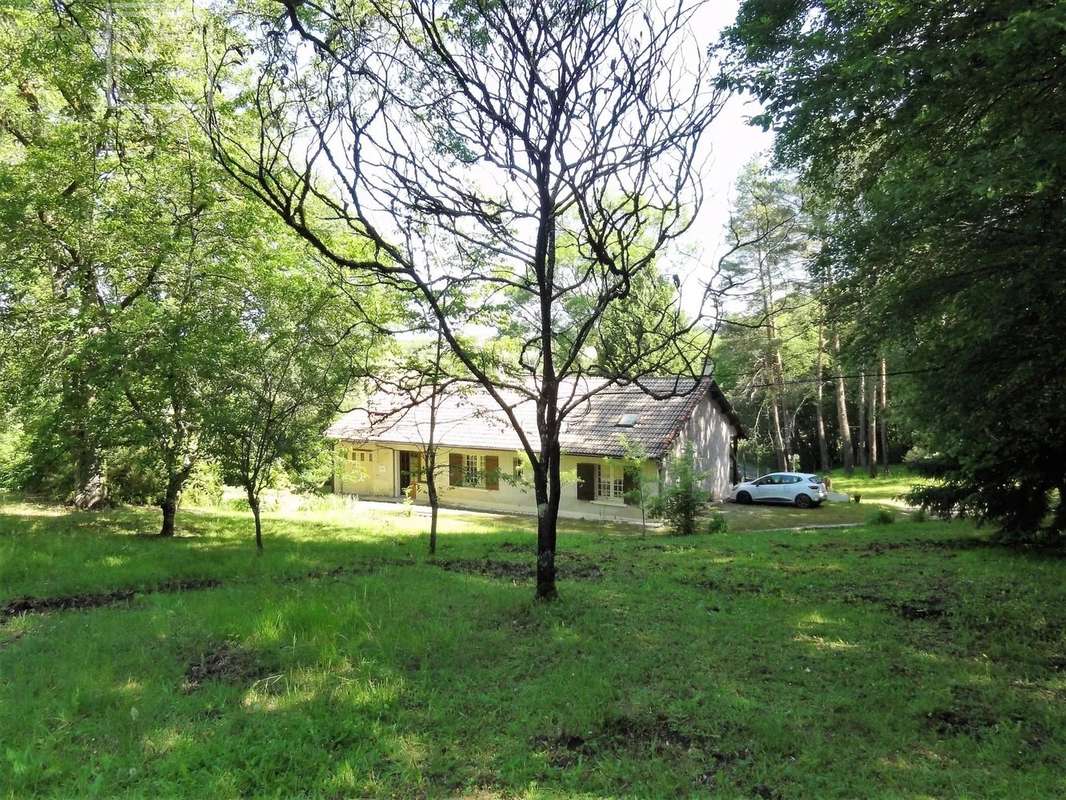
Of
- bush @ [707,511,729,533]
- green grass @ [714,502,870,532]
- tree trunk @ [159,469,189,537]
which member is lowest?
green grass @ [714,502,870,532]

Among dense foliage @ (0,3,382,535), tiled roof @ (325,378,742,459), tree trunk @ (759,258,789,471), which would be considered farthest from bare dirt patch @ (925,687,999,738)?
tree trunk @ (759,258,789,471)

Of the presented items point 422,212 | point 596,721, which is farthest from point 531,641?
point 422,212

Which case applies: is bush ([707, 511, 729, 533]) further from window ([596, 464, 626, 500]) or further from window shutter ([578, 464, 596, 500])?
window shutter ([578, 464, 596, 500])

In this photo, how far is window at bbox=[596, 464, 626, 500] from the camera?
20984 mm

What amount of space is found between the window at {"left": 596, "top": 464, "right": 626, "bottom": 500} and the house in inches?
1.4

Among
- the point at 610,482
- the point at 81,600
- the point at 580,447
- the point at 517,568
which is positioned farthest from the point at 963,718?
the point at 610,482

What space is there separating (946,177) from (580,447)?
1676cm

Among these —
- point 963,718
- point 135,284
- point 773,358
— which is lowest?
point 963,718

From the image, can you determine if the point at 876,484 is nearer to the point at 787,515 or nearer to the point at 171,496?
the point at 787,515

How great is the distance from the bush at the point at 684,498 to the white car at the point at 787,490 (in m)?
9.38

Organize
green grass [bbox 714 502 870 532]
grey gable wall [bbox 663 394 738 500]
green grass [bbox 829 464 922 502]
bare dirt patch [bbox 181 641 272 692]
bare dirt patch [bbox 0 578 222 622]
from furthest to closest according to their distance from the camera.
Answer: green grass [bbox 829 464 922 502] → grey gable wall [bbox 663 394 738 500] → green grass [bbox 714 502 870 532] → bare dirt patch [bbox 0 578 222 622] → bare dirt patch [bbox 181 641 272 692]

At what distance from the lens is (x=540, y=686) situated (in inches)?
188

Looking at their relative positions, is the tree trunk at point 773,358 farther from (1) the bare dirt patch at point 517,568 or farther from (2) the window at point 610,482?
(1) the bare dirt patch at point 517,568

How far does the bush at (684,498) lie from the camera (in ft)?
49.6
